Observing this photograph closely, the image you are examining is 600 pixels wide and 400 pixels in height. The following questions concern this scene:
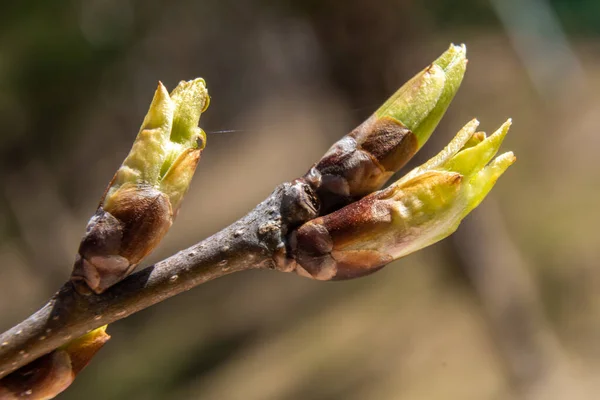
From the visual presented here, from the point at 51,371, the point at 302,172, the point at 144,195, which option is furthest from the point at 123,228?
the point at 302,172

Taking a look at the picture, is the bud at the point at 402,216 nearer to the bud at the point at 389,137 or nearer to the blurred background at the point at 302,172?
the bud at the point at 389,137

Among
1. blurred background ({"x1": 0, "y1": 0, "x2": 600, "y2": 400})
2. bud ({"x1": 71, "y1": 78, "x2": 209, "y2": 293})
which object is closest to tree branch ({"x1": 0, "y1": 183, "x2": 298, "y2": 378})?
bud ({"x1": 71, "y1": 78, "x2": 209, "y2": 293})

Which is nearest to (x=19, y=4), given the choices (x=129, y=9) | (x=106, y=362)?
(x=129, y=9)

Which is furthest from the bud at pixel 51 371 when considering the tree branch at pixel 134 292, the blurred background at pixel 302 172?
the blurred background at pixel 302 172

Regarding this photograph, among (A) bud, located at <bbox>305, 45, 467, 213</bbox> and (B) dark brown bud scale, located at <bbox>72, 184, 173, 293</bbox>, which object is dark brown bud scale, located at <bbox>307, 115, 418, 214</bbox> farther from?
(B) dark brown bud scale, located at <bbox>72, 184, 173, 293</bbox>

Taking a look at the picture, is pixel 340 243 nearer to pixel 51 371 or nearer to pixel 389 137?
pixel 389 137
